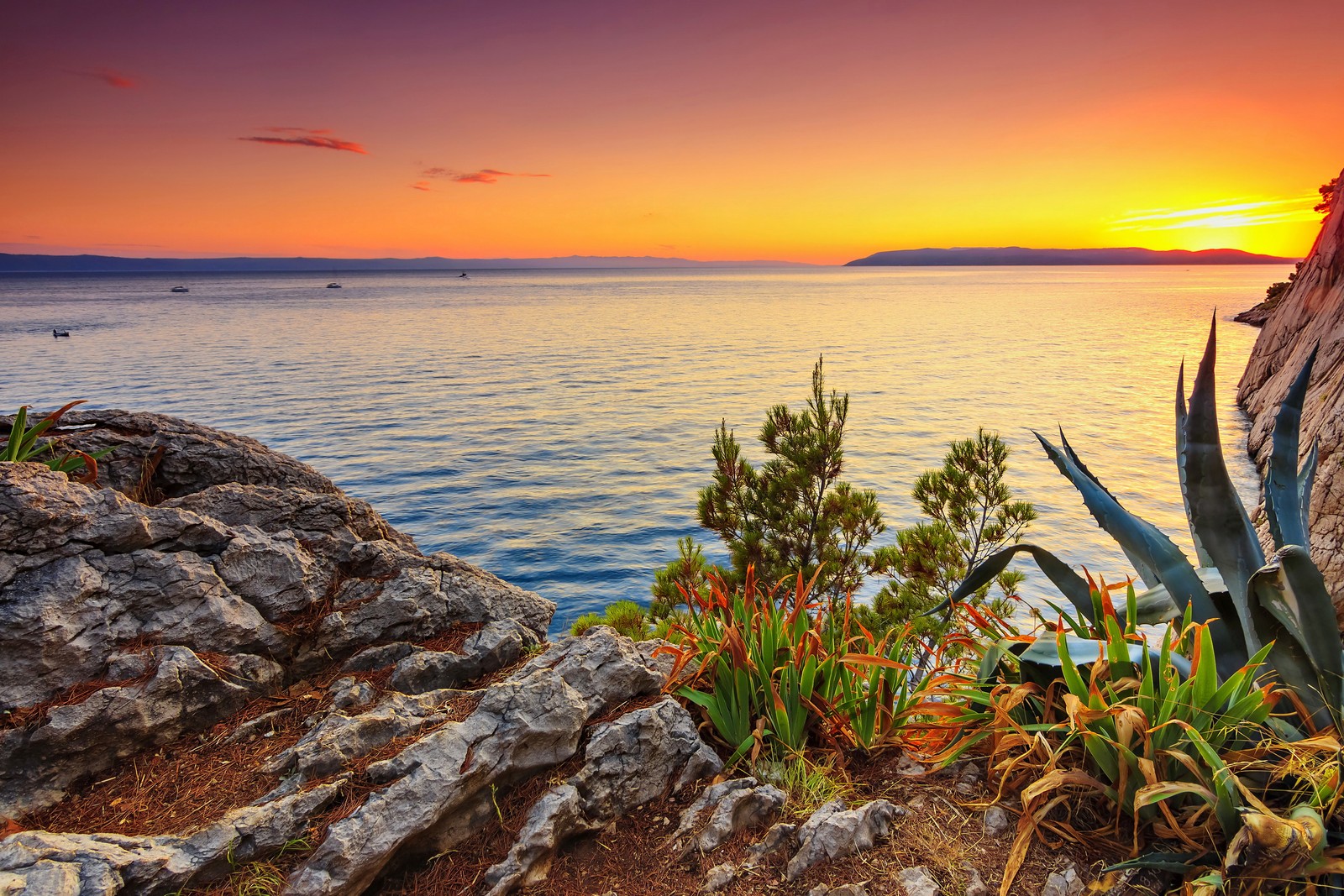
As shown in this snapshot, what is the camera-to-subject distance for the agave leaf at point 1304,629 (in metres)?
2.73

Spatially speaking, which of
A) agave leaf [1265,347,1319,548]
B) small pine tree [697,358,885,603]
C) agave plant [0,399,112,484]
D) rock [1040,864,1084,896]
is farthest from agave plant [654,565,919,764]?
agave plant [0,399,112,484]

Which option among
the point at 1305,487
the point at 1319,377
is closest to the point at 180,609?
the point at 1305,487

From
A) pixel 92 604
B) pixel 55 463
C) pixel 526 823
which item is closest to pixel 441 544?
pixel 55 463

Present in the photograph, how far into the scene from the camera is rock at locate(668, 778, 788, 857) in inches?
115

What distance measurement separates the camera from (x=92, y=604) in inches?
136

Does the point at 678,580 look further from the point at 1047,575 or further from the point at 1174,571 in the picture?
the point at 1174,571

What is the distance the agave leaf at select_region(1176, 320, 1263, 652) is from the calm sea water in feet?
25.6

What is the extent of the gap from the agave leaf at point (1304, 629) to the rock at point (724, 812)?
82.4 inches

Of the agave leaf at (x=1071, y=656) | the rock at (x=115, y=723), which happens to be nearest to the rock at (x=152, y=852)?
the rock at (x=115, y=723)

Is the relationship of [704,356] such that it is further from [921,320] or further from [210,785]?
[210,785]

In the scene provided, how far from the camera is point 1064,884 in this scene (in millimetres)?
2555

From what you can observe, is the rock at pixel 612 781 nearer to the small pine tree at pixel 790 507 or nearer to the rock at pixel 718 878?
the rock at pixel 718 878

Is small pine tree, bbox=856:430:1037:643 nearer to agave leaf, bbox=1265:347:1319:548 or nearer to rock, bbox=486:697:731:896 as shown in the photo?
agave leaf, bbox=1265:347:1319:548

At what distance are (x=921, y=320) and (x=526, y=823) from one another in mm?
65206
